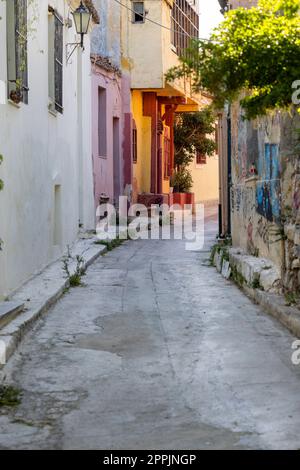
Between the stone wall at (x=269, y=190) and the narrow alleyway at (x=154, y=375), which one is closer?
the narrow alleyway at (x=154, y=375)

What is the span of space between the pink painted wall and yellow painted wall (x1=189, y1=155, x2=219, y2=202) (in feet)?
41.0

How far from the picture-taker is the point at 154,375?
25.2 feet

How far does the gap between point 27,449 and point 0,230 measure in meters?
5.39

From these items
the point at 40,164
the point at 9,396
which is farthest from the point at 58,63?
the point at 9,396

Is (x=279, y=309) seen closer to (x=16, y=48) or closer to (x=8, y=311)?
(x=8, y=311)

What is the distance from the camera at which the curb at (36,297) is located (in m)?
8.72

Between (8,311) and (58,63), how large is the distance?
24.4 feet

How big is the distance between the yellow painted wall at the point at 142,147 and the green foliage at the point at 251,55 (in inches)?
859

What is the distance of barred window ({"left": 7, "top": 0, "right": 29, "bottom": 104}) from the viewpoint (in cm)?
1091

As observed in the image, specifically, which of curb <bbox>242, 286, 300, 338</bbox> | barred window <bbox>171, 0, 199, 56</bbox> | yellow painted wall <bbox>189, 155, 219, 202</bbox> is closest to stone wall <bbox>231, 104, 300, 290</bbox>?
curb <bbox>242, 286, 300, 338</bbox>

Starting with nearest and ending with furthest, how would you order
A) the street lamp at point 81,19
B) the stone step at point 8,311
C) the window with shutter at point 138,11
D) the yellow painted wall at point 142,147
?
the stone step at point 8,311
the street lamp at point 81,19
the window with shutter at point 138,11
the yellow painted wall at point 142,147

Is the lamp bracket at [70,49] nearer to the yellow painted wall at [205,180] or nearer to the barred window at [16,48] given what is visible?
the barred window at [16,48]

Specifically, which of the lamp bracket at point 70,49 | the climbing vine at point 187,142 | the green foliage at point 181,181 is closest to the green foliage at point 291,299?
the lamp bracket at point 70,49

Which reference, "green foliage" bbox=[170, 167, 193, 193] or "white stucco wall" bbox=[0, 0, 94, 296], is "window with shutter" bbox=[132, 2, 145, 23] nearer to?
"white stucco wall" bbox=[0, 0, 94, 296]
